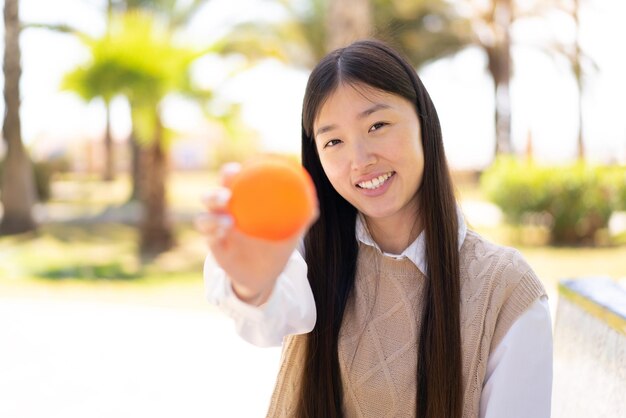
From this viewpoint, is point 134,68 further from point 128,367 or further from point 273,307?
point 273,307

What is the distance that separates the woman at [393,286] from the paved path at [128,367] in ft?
8.55

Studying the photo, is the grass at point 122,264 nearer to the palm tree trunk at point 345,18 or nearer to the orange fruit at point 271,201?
the palm tree trunk at point 345,18

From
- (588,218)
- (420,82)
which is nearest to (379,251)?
(420,82)

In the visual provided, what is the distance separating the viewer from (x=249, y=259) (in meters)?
1.19

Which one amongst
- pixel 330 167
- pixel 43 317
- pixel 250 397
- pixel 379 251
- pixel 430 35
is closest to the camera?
pixel 330 167

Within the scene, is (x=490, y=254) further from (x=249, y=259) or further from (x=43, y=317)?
(x=43, y=317)

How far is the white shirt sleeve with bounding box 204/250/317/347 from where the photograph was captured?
1329mm

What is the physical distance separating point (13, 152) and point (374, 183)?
12932 mm

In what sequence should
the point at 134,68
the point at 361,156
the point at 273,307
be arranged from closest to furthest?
the point at 273,307
the point at 361,156
the point at 134,68

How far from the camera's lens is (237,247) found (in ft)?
3.84

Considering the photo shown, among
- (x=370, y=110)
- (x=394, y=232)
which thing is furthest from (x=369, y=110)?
(x=394, y=232)

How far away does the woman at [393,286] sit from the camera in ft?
5.34

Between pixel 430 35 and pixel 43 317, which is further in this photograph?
pixel 430 35

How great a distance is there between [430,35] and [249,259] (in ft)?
67.3
